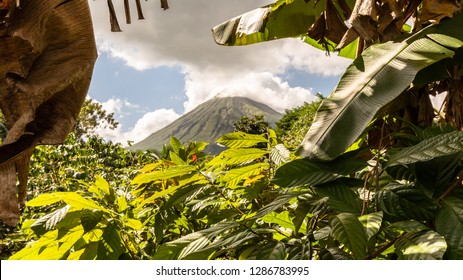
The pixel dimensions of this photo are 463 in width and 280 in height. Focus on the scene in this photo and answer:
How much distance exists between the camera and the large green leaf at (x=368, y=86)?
0.80m

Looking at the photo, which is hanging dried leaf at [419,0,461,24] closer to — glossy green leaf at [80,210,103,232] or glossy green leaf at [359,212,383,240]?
glossy green leaf at [359,212,383,240]

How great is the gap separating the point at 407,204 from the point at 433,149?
0.09 m

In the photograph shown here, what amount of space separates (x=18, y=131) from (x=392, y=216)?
2.27 ft

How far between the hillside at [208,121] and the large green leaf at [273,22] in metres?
109

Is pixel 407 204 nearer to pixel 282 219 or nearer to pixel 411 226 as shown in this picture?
pixel 411 226

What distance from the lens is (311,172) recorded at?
2.26 feet

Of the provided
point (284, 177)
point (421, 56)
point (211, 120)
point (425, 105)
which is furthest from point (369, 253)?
point (211, 120)

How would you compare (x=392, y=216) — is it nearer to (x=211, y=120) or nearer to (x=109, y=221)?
(x=109, y=221)

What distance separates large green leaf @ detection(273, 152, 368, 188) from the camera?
2.17 feet

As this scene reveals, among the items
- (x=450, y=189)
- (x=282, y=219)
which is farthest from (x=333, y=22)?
(x=450, y=189)

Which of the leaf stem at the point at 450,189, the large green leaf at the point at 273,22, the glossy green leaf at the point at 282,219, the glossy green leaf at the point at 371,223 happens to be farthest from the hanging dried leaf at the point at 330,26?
the glossy green leaf at the point at 371,223

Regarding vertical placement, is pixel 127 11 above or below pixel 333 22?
above

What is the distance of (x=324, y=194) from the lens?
2.10 ft
